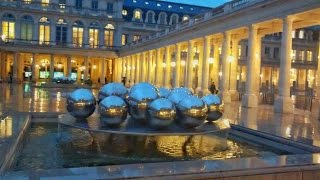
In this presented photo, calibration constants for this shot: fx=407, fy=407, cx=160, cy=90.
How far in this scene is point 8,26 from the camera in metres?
73.9

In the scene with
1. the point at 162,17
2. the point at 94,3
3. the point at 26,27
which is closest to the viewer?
the point at 26,27

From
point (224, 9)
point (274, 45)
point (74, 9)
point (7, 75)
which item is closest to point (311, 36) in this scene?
point (274, 45)

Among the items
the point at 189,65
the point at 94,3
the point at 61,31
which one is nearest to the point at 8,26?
the point at 61,31

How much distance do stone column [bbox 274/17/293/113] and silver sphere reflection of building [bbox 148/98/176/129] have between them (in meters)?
15.3

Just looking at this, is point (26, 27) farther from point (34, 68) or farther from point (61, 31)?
point (34, 68)

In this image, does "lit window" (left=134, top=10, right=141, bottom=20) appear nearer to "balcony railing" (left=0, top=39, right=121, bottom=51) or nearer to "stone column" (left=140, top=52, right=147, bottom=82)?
"balcony railing" (left=0, top=39, right=121, bottom=51)

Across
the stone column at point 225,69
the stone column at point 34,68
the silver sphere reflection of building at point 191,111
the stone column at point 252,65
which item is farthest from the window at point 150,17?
the silver sphere reflection of building at point 191,111

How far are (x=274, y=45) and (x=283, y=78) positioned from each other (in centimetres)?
5636

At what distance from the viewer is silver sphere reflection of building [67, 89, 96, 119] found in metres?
12.2

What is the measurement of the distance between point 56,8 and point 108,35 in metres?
11.5

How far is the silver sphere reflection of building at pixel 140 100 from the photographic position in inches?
439

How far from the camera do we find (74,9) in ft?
262

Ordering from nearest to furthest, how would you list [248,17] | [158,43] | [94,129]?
[94,129], [248,17], [158,43]

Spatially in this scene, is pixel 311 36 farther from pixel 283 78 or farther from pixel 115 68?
pixel 283 78
